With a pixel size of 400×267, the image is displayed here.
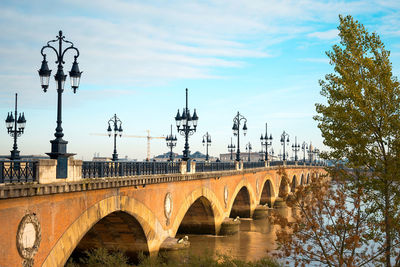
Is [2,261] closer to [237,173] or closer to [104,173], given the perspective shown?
[104,173]

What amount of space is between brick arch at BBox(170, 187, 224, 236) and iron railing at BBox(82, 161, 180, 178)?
244 centimetres

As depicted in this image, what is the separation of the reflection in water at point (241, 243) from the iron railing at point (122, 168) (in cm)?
628

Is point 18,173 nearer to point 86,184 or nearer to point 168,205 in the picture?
point 86,184

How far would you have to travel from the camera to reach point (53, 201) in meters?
13.6

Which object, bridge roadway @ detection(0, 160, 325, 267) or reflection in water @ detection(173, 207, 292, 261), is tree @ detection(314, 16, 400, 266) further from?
reflection in water @ detection(173, 207, 292, 261)

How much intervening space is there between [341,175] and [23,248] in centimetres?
1089

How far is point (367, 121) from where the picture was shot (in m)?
16.4

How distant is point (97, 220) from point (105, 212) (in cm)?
62

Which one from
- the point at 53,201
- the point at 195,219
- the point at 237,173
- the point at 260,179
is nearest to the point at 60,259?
the point at 53,201

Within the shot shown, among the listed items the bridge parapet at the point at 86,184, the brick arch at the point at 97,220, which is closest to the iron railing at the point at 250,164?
the bridge parapet at the point at 86,184

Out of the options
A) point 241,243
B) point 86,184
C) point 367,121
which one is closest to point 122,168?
point 86,184

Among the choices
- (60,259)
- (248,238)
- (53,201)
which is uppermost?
(53,201)

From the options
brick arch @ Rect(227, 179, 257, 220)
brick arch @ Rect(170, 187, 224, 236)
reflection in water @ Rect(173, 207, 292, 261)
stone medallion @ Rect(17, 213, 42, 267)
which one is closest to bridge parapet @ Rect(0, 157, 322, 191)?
stone medallion @ Rect(17, 213, 42, 267)

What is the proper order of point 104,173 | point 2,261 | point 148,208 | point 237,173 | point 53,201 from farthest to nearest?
point 237,173
point 148,208
point 104,173
point 53,201
point 2,261
